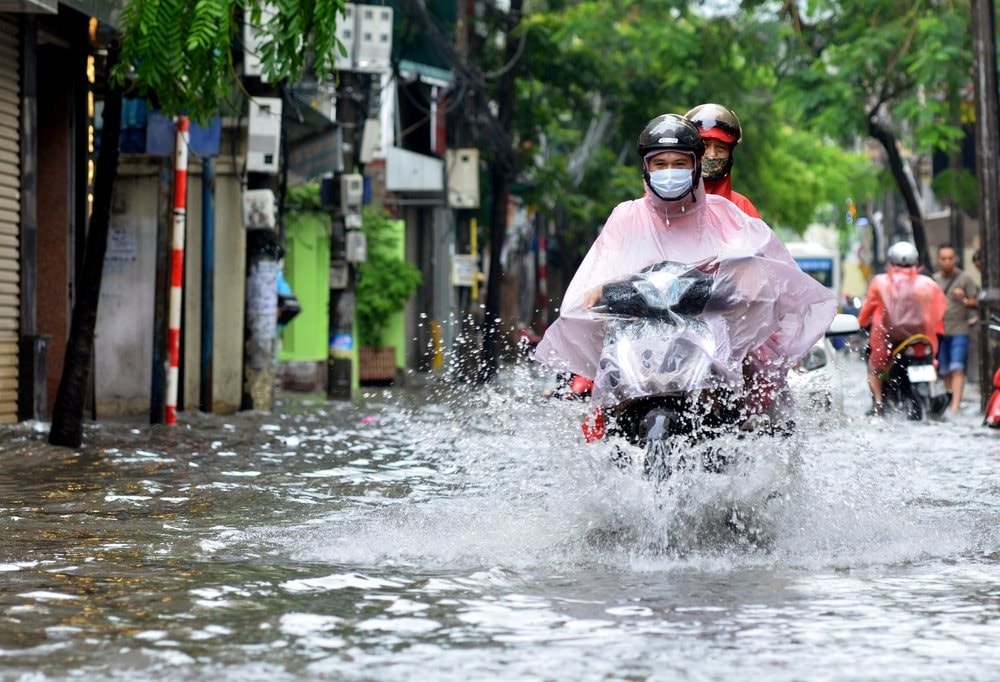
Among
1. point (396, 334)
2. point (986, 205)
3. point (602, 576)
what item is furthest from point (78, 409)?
point (396, 334)

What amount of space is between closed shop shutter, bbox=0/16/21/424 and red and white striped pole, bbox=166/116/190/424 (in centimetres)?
113

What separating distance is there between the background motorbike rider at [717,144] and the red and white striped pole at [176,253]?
625cm

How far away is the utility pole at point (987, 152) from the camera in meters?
17.5

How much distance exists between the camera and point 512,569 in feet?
21.7

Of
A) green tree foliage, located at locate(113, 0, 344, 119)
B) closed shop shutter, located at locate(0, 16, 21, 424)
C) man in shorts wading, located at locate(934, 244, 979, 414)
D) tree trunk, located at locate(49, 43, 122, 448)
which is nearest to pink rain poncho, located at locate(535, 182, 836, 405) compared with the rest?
green tree foliage, located at locate(113, 0, 344, 119)

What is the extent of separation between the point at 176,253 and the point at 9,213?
124cm

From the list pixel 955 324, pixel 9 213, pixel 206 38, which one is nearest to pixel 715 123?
pixel 206 38

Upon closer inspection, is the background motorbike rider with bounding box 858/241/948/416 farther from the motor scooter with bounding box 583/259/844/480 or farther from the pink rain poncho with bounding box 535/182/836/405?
the motor scooter with bounding box 583/259/844/480

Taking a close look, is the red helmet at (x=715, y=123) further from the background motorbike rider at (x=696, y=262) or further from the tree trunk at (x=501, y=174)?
the tree trunk at (x=501, y=174)

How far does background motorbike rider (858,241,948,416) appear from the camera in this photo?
1612 cm

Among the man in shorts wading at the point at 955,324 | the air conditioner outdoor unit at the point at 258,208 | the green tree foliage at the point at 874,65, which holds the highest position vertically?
the green tree foliage at the point at 874,65

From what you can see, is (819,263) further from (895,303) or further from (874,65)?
(895,303)

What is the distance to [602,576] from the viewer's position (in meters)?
6.46

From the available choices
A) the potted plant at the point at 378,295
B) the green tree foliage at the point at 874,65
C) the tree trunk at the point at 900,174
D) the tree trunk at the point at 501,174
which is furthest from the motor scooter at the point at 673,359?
the tree trunk at the point at 501,174
